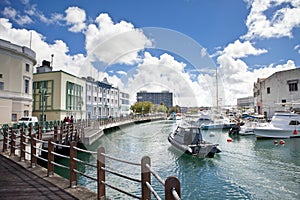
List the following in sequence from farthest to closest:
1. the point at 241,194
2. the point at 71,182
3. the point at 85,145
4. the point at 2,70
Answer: the point at 2,70 < the point at 85,145 < the point at 241,194 < the point at 71,182

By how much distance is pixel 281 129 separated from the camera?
72.9ft

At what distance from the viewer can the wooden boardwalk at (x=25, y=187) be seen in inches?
165

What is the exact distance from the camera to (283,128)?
22438 millimetres

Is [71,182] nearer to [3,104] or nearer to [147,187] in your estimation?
[147,187]

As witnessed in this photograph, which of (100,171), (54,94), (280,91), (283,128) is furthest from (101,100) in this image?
(100,171)

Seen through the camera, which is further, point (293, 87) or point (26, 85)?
point (293, 87)

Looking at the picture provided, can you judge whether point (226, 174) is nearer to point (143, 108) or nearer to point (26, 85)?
point (26, 85)

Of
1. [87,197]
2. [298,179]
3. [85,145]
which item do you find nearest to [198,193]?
[298,179]

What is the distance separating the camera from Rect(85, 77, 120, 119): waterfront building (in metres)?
40.6

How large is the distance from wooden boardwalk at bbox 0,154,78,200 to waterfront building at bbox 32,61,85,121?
26.7m

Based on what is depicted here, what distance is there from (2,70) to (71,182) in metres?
25.0

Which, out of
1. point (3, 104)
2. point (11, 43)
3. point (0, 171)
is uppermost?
point (11, 43)

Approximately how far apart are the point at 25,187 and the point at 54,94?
30.3 metres

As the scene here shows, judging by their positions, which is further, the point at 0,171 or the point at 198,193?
the point at 198,193
